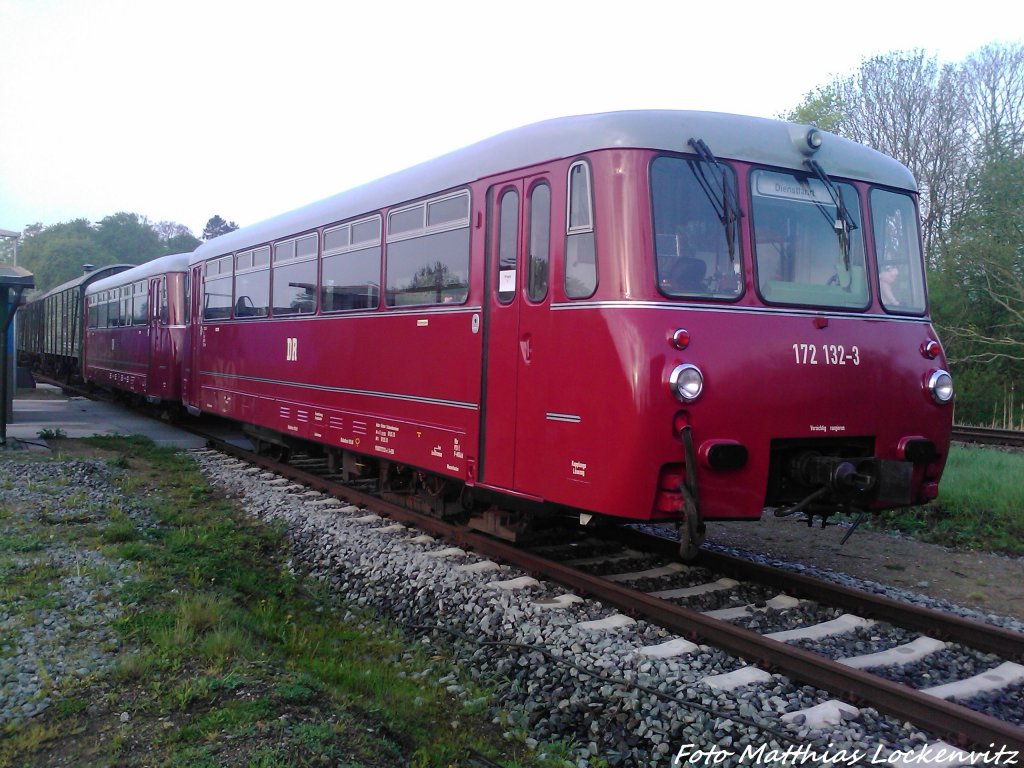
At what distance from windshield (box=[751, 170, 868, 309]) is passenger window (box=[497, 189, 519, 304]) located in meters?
1.68

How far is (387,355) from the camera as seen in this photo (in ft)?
26.6

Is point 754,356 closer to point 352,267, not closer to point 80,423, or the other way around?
point 352,267

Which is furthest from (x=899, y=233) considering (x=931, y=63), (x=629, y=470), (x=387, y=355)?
(x=931, y=63)

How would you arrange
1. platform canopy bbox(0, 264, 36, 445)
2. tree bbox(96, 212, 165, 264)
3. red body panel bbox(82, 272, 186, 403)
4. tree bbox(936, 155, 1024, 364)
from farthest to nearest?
tree bbox(96, 212, 165, 264) → tree bbox(936, 155, 1024, 364) → red body panel bbox(82, 272, 186, 403) → platform canopy bbox(0, 264, 36, 445)

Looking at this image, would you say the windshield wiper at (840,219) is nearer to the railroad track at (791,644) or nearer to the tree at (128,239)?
the railroad track at (791,644)

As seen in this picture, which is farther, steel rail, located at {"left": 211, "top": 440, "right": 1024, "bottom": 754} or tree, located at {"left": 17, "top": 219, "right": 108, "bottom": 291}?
tree, located at {"left": 17, "top": 219, "right": 108, "bottom": 291}

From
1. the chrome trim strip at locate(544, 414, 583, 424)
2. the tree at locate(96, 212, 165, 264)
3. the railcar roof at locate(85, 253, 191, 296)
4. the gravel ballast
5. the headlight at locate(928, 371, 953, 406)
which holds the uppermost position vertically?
the tree at locate(96, 212, 165, 264)

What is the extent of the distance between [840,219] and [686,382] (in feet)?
6.23

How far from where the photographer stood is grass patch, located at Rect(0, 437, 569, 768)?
143 inches

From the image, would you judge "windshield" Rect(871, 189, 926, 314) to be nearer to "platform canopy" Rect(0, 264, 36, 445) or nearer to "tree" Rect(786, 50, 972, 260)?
"platform canopy" Rect(0, 264, 36, 445)

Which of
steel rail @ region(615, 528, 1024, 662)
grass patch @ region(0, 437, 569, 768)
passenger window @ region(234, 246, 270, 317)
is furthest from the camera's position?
passenger window @ region(234, 246, 270, 317)

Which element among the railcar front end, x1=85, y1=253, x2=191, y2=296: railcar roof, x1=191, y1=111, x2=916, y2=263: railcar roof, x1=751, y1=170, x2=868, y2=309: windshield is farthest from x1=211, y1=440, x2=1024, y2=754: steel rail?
x1=85, y1=253, x2=191, y2=296: railcar roof

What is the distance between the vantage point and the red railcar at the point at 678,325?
534 centimetres

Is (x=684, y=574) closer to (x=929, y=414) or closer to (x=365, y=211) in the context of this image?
(x=929, y=414)
